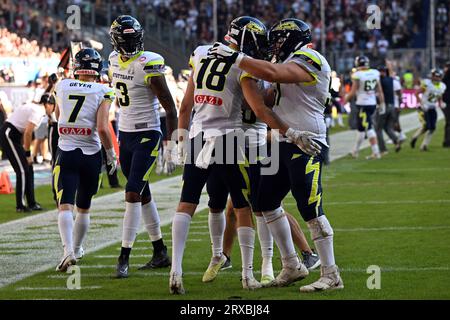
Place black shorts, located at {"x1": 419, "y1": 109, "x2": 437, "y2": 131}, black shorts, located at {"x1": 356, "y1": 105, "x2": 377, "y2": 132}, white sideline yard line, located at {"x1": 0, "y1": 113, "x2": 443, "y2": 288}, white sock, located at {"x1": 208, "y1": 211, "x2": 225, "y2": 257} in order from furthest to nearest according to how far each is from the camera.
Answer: black shorts, located at {"x1": 419, "y1": 109, "x2": 437, "y2": 131}, black shorts, located at {"x1": 356, "y1": 105, "x2": 377, "y2": 132}, white sideline yard line, located at {"x1": 0, "y1": 113, "x2": 443, "y2": 288}, white sock, located at {"x1": 208, "y1": 211, "x2": 225, "y2": 257}

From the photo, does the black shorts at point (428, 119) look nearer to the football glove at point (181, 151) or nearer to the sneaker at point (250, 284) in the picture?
the football glove at point (181, 151)

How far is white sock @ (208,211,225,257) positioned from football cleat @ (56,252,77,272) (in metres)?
1.14

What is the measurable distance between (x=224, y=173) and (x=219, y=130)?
0.30 meters

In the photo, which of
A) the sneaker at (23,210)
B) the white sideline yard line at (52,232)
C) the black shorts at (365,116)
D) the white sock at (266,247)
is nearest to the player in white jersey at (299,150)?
the white sock at (266,247)

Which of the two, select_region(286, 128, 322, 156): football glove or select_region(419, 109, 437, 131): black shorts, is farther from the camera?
select_region(419, 109, 437, 131): black shorts

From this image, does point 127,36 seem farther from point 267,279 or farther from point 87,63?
point 267,279

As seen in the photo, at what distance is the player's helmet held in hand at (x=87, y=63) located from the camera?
909cm

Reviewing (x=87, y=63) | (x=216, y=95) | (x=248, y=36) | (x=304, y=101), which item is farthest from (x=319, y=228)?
(x=87, y=63)

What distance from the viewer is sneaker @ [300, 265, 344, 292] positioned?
7629 millimetres

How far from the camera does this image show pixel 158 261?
909cm

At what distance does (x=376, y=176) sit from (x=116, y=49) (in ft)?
28.5

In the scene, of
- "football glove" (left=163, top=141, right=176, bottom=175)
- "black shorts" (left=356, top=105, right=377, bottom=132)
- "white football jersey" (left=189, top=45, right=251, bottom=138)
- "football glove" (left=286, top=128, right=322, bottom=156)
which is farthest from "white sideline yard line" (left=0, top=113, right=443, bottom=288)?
"black shorts" (left=356, top=105, right=377, bottom=132)

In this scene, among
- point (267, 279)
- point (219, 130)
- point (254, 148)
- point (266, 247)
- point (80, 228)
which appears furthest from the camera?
point (80, 228)

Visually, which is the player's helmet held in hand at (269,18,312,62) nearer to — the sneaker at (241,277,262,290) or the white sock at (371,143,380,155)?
the sneaker at (241,277,262,290)
